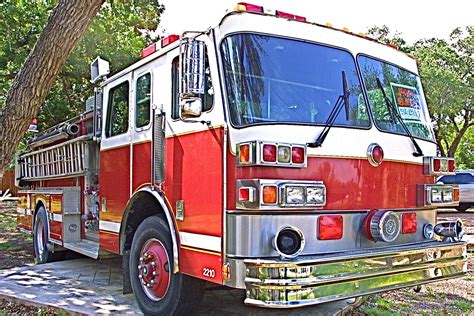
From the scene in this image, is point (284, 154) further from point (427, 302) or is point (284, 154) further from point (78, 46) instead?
point (78, 46)

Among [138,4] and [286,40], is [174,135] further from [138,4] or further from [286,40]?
[138,4]

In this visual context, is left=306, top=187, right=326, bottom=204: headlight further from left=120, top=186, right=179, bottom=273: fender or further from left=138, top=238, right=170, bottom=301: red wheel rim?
left=138, top=238, right=170, bottom=301: red wheel rim

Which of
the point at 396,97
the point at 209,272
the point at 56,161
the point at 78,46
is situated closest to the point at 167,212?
the point at 209,272

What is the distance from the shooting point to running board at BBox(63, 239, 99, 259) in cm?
603

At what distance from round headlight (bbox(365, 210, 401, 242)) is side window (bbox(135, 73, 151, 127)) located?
220 centimetres

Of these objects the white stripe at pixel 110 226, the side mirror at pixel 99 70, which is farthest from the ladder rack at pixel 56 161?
the white stripe at pixel 110 226

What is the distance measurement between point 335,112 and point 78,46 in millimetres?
10865

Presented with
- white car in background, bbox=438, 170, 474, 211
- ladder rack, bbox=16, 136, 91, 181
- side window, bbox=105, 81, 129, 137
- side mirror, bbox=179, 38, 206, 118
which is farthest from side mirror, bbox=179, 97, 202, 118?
white car in background, bbox=438, 170, 474, 211

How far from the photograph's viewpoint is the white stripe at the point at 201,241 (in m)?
3.74

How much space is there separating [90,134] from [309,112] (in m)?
3.49

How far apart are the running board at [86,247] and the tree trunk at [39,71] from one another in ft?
6.52

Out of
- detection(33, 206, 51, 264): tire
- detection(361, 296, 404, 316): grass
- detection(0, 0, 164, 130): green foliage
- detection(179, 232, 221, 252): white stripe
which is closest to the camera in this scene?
detection(179, 232, 221, 252): white stripe

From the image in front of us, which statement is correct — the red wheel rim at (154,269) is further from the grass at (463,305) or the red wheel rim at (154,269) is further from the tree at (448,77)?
the tree at (448,77)

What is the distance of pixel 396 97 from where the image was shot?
463cm
